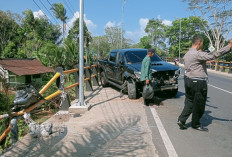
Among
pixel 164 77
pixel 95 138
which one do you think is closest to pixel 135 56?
→ pixel 164 77

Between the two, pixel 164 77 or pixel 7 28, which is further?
pixel 7 28

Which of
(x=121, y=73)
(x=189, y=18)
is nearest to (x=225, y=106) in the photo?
(x=121, y=73)

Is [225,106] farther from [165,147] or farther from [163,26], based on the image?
[163,26]

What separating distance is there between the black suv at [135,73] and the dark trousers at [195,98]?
283 centimetres

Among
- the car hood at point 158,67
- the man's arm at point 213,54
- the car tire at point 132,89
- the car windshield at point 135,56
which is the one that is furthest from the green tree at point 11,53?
the man's arm at point 213,54

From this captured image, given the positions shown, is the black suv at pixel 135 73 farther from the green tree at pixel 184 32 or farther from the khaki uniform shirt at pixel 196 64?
the green tree at pixel 184 32

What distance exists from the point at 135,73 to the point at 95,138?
3.77m

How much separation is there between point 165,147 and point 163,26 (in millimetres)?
83372

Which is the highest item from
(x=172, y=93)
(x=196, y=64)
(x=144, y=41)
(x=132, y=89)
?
(x=144, y=41)

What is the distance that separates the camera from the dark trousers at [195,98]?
14.3ft

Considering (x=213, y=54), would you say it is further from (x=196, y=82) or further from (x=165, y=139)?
(x=165, y=139)

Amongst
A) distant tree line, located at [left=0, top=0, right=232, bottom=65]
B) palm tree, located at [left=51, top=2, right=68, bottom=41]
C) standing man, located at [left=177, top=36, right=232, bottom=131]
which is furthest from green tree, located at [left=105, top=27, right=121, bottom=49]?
standing man, located at [left=177, top=36, right=232, bottom=131]

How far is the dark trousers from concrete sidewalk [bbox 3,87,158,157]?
0.99 meters

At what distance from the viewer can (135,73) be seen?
7.43 m
